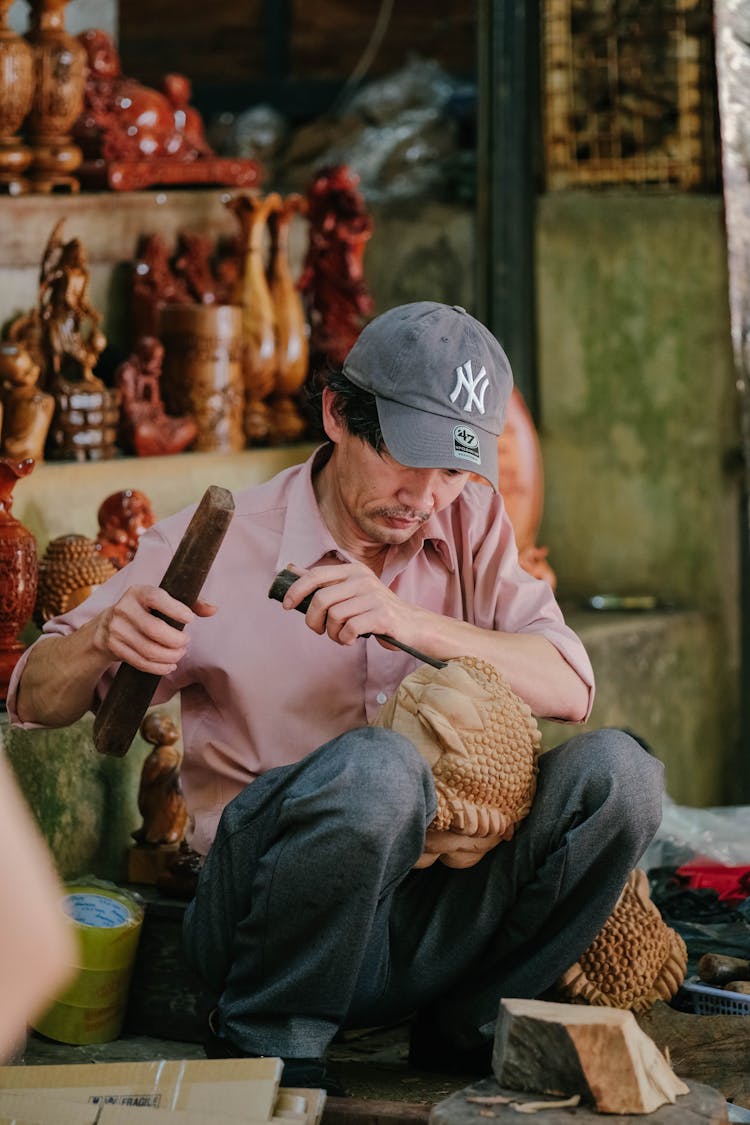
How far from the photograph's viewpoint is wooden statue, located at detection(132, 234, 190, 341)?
5.45 metres

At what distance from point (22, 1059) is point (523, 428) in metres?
2.72

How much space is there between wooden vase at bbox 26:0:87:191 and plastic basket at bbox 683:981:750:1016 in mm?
3066

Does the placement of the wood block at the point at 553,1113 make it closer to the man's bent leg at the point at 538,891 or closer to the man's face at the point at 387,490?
the man's bent leg at the point at 538,891

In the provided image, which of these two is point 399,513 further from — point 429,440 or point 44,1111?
point 44,1111

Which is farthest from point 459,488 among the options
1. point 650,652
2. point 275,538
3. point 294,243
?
point 294,243

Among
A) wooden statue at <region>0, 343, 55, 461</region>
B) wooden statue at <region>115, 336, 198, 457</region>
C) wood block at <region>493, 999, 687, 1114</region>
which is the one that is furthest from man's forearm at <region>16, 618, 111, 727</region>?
wooden statue at <region>115, 336, 198, 457</region>

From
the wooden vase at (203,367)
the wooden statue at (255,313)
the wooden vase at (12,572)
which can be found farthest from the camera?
the wooden statue at (255,313)

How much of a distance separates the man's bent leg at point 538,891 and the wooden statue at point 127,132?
300cm

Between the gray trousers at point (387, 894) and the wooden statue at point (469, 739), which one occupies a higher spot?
the wooden statue at point (469, 739)

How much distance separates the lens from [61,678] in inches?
122

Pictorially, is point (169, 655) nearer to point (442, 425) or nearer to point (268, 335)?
point (442, 425)

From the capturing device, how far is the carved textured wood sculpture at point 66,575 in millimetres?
4102

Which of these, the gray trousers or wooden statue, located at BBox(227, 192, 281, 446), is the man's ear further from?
wooden statue, located at BBox(227, 192, 281, 446)

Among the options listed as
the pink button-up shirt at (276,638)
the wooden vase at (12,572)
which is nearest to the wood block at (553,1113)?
the pink button-up shirt at (276,638)
